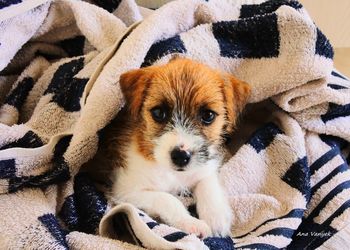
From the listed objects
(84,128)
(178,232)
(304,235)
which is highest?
(84,128)

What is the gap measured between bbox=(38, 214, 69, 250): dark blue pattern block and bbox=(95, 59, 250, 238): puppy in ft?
0.73

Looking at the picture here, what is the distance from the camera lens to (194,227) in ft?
3.84

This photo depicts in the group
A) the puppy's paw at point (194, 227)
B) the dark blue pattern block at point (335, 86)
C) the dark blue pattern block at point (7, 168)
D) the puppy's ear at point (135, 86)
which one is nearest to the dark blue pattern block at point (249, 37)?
the dark blue pattern block at point (335, 86)

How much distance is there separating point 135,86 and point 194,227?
38 cm

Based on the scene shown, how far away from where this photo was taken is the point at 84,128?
126 cm

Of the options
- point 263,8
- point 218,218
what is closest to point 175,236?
point 218,218

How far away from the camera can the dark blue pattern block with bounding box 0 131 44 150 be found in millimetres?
1279

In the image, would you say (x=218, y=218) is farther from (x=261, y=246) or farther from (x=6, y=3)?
(x=6, y=3)

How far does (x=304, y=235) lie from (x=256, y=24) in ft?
1.99

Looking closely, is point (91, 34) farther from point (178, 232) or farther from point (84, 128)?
point (178, 232)

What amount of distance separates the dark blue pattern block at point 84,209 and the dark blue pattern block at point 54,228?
0.07 metres

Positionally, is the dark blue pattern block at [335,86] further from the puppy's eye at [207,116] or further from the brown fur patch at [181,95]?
the puppy's eye at [207,116]

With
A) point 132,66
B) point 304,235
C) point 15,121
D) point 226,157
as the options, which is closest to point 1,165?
point 15,121

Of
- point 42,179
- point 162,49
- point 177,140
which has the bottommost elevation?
point 42,179
